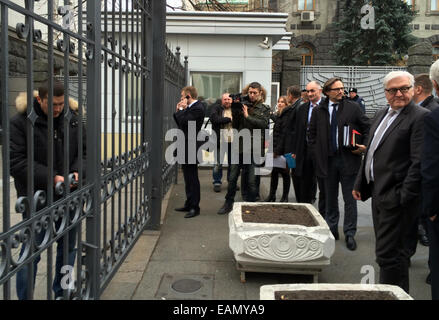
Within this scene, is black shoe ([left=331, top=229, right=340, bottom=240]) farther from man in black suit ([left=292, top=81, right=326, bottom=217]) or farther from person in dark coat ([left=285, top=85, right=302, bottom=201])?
person in dark coat ([left=285, top=85, right=302, bottom=201])

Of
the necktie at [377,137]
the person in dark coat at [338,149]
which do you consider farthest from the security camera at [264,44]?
the necktie at [377,137]

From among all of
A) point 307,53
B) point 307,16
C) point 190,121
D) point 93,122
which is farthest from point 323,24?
point 93,122

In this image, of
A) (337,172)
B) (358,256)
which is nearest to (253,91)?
(337,172)

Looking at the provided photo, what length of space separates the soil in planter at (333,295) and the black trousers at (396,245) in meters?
0.95

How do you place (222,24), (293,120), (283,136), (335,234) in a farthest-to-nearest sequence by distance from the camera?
(222,24)
(283,136)
(293,120)
(335,234)

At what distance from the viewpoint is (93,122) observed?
119 inches

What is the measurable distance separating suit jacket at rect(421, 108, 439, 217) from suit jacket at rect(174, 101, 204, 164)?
393 centimetres

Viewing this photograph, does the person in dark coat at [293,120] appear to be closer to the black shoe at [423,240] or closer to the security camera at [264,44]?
the black shoe at [423,240]

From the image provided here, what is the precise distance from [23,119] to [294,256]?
259 cm

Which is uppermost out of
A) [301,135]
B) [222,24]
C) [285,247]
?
[222,24]

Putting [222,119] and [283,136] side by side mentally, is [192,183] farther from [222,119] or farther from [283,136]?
[283,136]

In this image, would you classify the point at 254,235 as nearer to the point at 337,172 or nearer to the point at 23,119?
the point at 337,172

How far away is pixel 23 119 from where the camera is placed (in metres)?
2.39

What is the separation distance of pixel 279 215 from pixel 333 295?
2081mm
